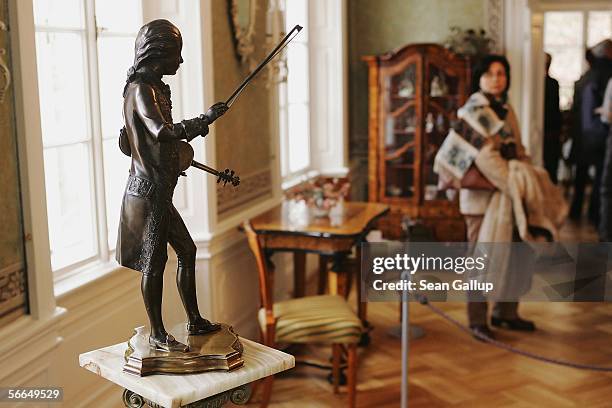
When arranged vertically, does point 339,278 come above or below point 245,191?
below

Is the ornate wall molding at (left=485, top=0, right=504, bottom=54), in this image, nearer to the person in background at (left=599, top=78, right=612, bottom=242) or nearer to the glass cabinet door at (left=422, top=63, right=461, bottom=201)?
the glass cabinet door at (left=422, top=63, right=461, bottom=201)

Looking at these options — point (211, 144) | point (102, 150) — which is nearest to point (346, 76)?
point (211, 144)

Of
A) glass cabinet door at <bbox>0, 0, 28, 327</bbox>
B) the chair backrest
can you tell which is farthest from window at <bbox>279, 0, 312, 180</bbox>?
Result: glass cabinet door at <bbox>0, 0, 28, 327</bbox>

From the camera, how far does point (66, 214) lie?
3.44 metres

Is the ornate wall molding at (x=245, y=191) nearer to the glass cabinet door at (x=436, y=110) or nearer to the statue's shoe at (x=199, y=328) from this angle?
the statue's shoe at (x=199, y=328)

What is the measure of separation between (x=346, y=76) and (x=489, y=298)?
2.89 meters

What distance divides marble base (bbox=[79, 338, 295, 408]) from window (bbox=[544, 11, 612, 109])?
30.1 feet

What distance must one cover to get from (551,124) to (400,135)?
201 centimetres

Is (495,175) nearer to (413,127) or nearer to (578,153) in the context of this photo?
(413,127)

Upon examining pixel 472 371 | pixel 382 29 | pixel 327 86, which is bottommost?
pixel 472 371

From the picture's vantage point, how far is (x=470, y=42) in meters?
7.08

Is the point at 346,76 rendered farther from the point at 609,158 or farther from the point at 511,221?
the point at 511,221

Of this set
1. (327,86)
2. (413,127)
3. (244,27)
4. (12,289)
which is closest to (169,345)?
(12,289)

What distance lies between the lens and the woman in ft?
15.8
